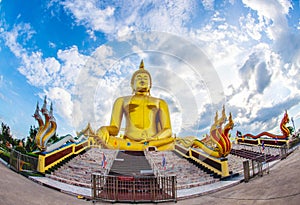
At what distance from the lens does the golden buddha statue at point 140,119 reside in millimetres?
18422

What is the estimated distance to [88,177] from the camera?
8766mm

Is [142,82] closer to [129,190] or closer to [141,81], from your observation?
[141,81]

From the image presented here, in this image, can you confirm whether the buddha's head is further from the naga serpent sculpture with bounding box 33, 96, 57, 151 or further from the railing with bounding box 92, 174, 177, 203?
the railing with bounding box 92, 174, 177, 203

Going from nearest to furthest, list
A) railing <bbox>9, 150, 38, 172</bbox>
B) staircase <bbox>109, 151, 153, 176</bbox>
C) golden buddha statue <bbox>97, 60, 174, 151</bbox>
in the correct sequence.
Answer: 1. railing <bbox>9, 150, 38, 172</bbox>
2. staircase <bbox>109, 151, 153, 176</bbox>
3. golden buddha statue <bbox>97, 60, 174, 151</bbox>

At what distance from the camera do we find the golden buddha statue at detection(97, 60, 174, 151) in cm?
1842

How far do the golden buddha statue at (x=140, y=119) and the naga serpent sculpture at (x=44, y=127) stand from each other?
25.7 ft

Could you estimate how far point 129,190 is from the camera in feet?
20.2

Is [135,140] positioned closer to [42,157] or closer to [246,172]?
[42,157]

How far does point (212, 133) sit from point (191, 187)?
12.5 ft

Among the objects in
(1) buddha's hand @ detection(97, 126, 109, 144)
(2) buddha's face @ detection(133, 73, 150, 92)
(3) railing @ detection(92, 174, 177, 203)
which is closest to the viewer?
(3) railing @ detection(92, 174, 177, 203)

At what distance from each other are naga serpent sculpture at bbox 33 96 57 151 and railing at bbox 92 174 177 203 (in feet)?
16.4

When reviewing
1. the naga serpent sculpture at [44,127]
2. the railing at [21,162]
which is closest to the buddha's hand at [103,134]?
the naga serpent sculpture at [44,127]

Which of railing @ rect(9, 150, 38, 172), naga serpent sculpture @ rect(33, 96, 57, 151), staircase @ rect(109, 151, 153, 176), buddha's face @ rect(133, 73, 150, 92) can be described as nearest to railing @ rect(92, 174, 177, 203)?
staircase @ rect(109, 151, 153, 176)

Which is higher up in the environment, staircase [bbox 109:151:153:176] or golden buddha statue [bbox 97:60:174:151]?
golden buddha statue [bbox 97:60:174:151]
